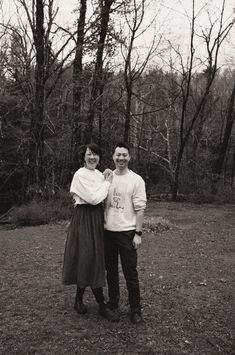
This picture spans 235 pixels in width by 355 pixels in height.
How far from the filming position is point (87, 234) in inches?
149

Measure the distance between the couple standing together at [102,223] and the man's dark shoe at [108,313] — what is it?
0.01 metres

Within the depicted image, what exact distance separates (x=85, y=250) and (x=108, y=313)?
837 millimetres

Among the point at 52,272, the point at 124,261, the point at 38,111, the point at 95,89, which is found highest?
the point at 95,89

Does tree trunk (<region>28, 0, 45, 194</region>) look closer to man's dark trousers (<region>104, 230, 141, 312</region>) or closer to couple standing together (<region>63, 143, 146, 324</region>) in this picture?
man's dark trousers (<region>104, 230, 141, 312</region>)

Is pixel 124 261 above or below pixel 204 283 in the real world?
above

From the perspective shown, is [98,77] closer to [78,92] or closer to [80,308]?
[78,92]

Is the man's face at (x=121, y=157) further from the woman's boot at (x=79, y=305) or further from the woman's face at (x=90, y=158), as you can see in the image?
the woman's boot at (x=79, y=305)

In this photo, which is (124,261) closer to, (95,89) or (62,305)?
(62,305)

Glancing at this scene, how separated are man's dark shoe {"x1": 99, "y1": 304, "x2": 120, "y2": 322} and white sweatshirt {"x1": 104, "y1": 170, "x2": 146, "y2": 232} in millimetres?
937

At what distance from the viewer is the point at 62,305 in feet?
14.8

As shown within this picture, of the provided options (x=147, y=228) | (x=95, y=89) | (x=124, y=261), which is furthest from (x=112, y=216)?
(x=95, y=89)

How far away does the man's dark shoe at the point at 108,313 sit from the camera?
4.00 m

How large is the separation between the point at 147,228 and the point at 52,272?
4.38 metres

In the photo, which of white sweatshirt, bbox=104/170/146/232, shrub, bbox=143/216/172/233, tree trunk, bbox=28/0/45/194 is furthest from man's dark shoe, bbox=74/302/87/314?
tree trunk, bbox=28/0/45/194
